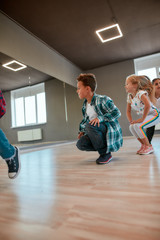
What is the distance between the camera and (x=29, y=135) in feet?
12.1

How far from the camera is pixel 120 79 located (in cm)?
616

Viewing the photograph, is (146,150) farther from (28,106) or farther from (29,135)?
(28,106)

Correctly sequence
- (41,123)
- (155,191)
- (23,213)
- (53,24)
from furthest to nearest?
(41,123)
(53,24)
(155,191)
(23,213)

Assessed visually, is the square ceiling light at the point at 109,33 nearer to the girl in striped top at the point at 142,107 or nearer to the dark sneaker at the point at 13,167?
the girl in striped top at the point at 142,107

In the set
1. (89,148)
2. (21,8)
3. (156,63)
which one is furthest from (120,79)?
(89,148)

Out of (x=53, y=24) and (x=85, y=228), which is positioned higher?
(x=53, y=24)

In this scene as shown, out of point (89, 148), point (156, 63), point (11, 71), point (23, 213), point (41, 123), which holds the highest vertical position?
point (156, 63)

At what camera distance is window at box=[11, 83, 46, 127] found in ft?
11.4

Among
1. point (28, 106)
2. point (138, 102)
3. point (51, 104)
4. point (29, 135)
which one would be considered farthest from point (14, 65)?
point (138, 102)

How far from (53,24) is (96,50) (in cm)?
173

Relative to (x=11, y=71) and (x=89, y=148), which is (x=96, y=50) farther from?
(x=89, y=148)

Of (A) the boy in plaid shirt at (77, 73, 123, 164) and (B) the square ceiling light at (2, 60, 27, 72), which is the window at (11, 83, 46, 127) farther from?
(A) the boy in plaid shirt at (77, 73, 123, 164)

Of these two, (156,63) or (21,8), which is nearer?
(21,8)

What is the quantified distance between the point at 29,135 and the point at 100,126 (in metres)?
2.49
